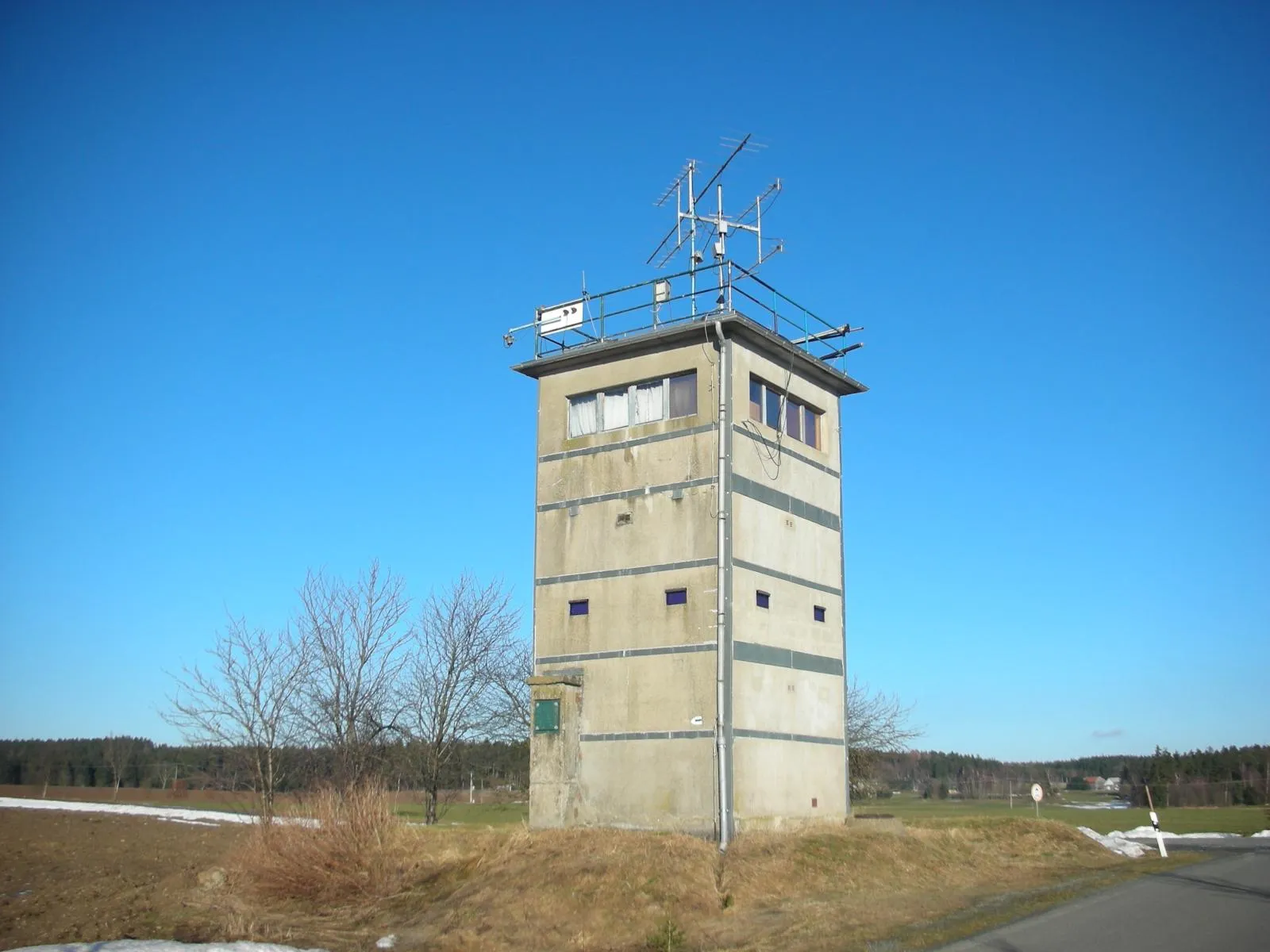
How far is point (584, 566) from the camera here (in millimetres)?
24094

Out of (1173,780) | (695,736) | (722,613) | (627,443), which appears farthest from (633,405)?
(1173,780)

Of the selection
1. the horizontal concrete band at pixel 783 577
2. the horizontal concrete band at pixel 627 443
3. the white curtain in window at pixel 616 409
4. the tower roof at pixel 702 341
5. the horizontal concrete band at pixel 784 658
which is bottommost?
the horizontal concrete band at pixel 784 658

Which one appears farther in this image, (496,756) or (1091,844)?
(496,756)

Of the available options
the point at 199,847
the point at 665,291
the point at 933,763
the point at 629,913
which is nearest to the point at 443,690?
the point at 199,847

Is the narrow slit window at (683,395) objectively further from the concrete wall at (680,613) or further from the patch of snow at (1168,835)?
the patch of snow at (1168,835)

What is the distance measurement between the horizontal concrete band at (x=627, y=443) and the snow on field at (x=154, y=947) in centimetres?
1232

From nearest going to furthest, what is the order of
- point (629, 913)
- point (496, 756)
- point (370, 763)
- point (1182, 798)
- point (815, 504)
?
point (629, 913) → point (815, 504) → point (370, 763) → point (496, 756) → point (1182, 798)

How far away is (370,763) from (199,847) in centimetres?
583

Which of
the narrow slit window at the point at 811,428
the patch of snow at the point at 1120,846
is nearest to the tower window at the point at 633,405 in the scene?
the narrow slit window at the point at 811,428

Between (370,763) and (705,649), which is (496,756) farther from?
(705,649)

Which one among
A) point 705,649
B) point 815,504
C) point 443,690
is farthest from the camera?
point 443,690

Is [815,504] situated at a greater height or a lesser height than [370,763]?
greater

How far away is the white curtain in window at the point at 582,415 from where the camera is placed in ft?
82.5

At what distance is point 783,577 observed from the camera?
2405cm
